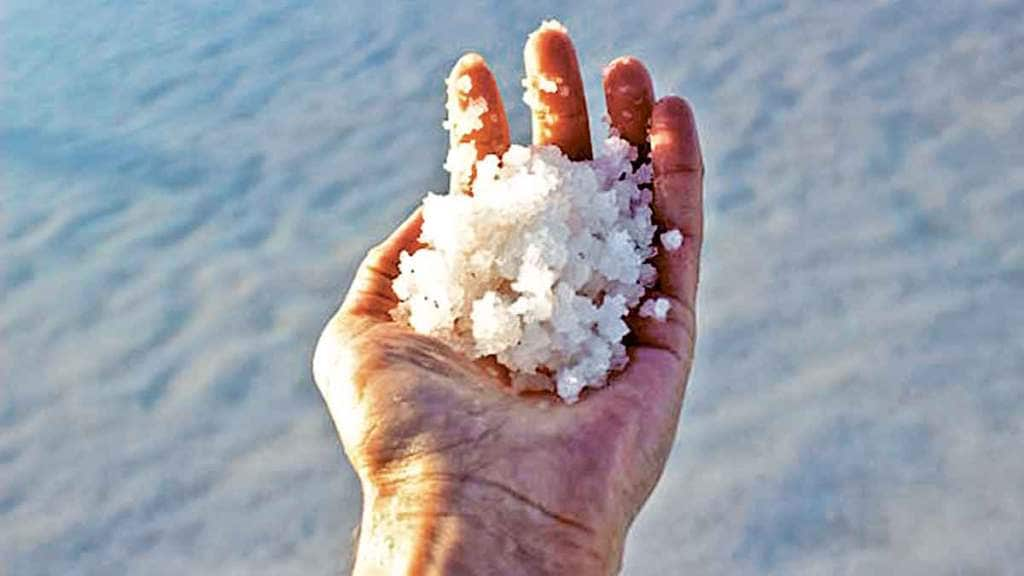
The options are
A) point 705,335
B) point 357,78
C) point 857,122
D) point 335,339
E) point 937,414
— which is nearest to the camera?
point 335,339

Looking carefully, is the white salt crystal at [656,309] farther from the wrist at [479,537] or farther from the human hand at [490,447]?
the wrist at [479,537]

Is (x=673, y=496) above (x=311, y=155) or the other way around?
the other way around

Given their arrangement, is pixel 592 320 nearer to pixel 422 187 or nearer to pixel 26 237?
pixel 422 187

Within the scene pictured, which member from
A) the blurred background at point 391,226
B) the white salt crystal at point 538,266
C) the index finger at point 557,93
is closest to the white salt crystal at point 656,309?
the white salt crystal at point 538,266

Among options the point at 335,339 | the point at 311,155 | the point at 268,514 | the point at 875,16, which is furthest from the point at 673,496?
the point at 875,16

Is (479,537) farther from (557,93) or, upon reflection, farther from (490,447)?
(557,93)

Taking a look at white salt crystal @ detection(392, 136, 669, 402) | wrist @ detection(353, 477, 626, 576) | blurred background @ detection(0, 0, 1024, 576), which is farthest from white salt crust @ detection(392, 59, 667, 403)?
blurred background @ detection(0, 0, 1024, 576)

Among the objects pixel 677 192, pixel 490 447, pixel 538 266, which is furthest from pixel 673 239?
pixel 490 447
